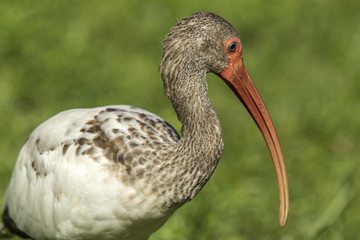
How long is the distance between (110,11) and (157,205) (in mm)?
6573

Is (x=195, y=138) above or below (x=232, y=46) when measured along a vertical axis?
below

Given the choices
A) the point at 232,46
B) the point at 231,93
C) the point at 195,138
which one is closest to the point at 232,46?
the point at 232,46

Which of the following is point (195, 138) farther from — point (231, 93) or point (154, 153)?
point (231, 93)

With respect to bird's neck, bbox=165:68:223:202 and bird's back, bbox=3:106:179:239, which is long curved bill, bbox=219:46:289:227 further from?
bird's back, bbox=3:106:179:239

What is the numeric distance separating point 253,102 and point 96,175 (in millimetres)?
1126

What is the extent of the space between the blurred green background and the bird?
153 cm

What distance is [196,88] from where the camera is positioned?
14.9 feet

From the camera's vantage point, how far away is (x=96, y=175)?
4.52 meters

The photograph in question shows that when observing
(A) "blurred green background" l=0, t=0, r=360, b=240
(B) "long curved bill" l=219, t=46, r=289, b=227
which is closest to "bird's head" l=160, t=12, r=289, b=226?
(B) "long curved bill" l=219, t=46, r=289, b=227

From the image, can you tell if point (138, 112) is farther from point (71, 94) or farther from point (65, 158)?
point (71, 94)

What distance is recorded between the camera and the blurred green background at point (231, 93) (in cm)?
675

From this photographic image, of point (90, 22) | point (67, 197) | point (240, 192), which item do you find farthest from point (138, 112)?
point (90, 22)

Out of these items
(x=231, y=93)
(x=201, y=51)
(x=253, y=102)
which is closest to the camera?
A: (x=201, y=51)

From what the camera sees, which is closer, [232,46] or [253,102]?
[232,46]
